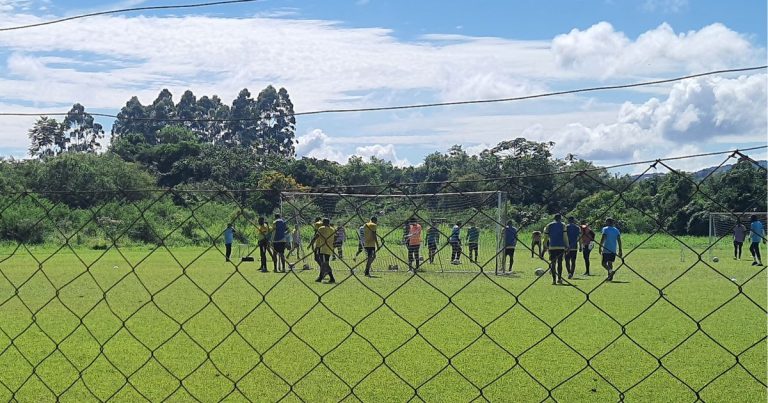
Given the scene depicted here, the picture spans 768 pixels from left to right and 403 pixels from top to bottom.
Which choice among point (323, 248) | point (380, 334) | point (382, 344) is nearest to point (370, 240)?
point (382, 344)

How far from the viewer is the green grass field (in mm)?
6863

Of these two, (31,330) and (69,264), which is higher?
(31,330)

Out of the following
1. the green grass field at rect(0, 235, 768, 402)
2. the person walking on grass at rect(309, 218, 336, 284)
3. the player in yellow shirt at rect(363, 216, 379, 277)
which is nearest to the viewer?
the player in yellow shirt at rect(363, 216, 379, 277)

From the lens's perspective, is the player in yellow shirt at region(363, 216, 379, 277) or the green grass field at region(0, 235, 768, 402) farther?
the green grass field at region(0, 235, 768, 402)

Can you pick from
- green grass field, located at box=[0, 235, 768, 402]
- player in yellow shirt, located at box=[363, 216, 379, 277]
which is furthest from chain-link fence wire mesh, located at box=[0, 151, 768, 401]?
player in yellow shirt, located at box=[363, 216, 379, 277]

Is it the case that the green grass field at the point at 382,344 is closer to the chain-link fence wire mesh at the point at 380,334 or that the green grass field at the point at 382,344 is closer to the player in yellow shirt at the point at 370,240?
the chain-link fence wire mesh at the point at 380,334

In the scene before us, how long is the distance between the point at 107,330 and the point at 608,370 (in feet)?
20.5

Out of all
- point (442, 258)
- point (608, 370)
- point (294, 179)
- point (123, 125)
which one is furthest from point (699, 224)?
point (123, 125)

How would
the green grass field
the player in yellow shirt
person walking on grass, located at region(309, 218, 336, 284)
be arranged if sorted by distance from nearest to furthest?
the player in yellow shirt < person walking on grass, located at region(309, 218, 336, 284) < the green grass field

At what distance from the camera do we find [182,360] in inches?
338

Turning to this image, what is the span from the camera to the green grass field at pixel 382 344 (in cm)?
686

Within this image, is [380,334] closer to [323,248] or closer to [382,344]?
[382,344]

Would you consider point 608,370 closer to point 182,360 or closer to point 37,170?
point 182,360

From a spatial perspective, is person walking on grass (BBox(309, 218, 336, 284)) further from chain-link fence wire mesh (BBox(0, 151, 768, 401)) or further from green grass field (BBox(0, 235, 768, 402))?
green grass field (BBox(0, 235, 768, 402))
